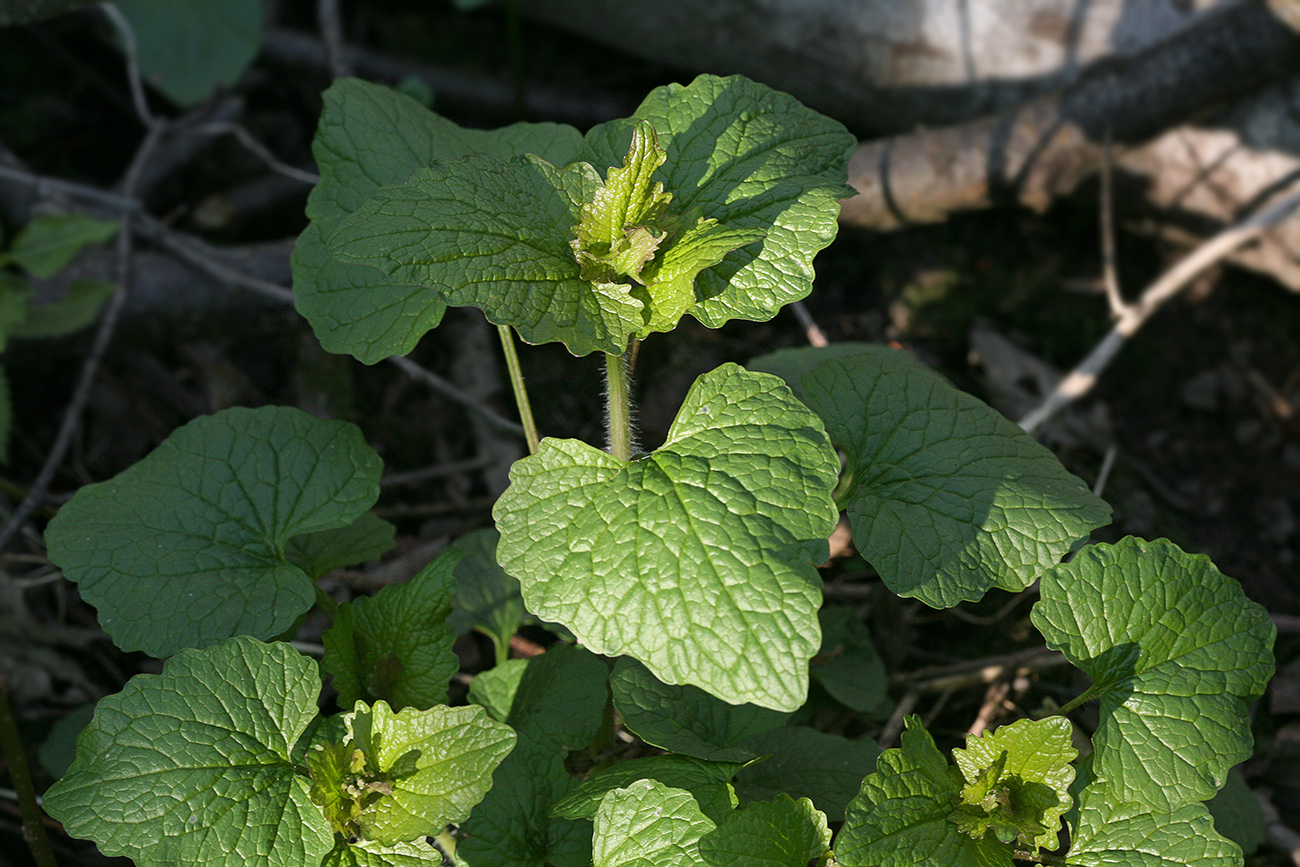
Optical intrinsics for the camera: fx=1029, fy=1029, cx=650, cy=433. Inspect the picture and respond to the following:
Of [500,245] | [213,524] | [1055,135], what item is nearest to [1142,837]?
[500,245]

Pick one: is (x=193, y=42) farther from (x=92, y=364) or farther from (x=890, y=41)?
(x=890, y=41)

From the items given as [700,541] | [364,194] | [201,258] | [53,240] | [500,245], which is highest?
[500,245]

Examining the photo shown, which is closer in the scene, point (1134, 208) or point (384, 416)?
point (384, 416)

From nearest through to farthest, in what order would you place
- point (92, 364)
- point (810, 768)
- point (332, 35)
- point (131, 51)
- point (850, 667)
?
1. point (810, 768)
2. point (850, 667)
3. point (92, 364)
4. point (131, 51)
5. point (332, 35)

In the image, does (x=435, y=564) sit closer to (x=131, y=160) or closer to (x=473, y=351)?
(x=473, y=351)

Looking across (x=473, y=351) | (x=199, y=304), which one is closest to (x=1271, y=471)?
(x=473, y=351)

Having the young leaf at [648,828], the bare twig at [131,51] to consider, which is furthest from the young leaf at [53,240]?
the young leaf at [648,828]
